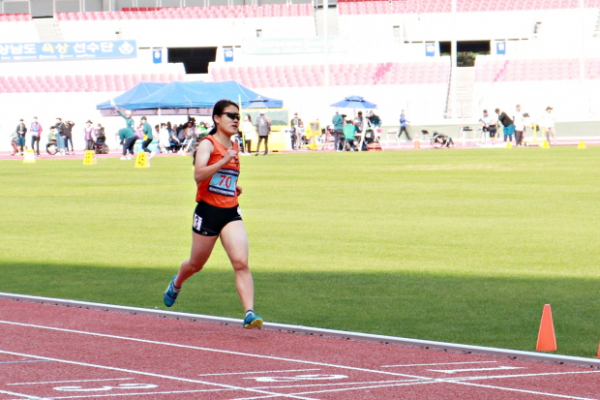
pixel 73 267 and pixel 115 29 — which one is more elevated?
pixel 115 29

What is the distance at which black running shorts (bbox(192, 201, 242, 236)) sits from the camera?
871 centimetres

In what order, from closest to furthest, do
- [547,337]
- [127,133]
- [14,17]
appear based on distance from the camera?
[547,337] < [127,133] < [14,17]

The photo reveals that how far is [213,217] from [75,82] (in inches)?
2352

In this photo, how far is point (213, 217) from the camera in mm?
8711

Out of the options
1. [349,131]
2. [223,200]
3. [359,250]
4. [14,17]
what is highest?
[14,17]

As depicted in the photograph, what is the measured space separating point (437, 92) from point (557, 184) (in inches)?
1559

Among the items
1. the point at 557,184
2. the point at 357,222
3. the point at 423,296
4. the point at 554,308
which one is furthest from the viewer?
the point at 557,184

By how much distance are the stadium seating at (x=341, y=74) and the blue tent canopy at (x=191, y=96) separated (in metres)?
16.3

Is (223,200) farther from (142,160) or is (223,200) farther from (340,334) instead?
(142,160)

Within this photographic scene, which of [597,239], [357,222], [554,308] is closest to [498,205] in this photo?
[357,222]

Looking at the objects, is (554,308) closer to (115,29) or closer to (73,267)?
(73,267)

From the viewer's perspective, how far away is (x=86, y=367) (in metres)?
7.44

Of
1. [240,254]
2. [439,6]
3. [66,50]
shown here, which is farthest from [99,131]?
[240,254]

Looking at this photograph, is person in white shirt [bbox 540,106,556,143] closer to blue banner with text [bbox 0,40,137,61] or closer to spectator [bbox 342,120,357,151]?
spectator [bbox 342,120,357,151]
